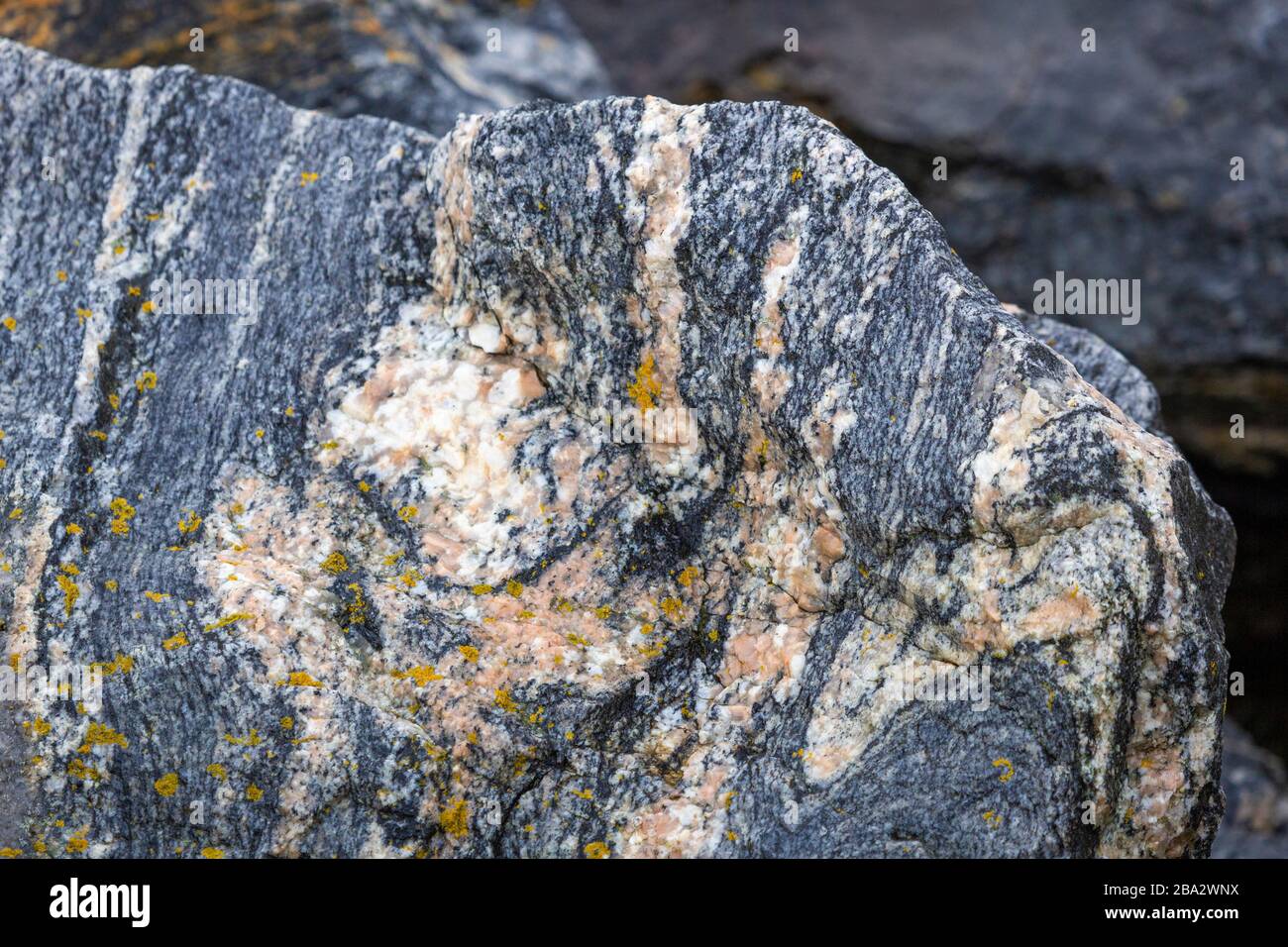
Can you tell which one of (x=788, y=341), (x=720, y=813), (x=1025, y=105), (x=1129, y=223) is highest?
(x=1025, y=105)

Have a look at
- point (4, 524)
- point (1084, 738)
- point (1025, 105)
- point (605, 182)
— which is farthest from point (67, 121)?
point (1025, 105)

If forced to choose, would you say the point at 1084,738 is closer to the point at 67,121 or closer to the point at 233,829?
the point at 233,829

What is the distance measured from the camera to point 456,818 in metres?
3.91

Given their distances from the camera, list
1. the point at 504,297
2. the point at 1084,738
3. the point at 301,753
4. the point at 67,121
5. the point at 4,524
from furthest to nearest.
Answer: the point at 67,121, the point at 504,297, the point at 4,524, the point at 301,753, the point at 1084,738

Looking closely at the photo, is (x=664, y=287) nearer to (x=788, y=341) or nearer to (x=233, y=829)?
(x=788, y=341)

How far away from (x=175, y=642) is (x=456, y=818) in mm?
1192

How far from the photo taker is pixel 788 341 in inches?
159

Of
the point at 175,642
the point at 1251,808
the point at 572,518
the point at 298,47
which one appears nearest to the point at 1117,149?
the point at 1251,808

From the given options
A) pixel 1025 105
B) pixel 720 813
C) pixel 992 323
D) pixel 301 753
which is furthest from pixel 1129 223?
pixel 301 753

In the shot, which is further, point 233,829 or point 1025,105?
point 1025,105

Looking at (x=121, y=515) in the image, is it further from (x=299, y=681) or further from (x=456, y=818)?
(x=456, y=818)

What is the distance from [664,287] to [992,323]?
48.3 inches

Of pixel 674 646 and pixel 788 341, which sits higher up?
pixel 788 341

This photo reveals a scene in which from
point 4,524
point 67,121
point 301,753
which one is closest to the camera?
point 301,753
